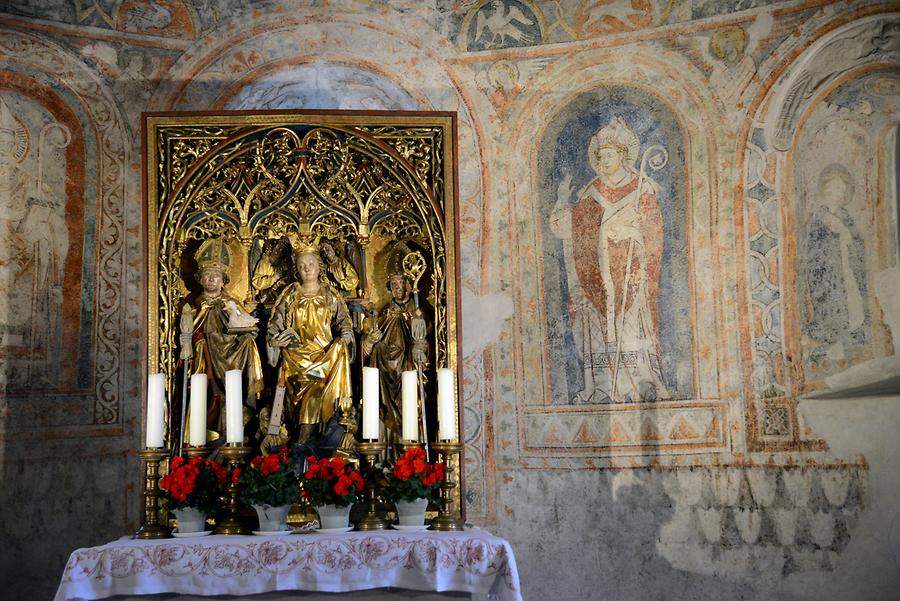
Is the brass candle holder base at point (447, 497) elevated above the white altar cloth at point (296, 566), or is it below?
above

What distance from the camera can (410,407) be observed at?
616 centimetres

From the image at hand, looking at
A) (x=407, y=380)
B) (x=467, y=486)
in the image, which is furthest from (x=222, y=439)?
(x=467, y=486)

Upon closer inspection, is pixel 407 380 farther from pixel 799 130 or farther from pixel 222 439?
pixel 799 130

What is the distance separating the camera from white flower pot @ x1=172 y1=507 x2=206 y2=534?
5.81 metres

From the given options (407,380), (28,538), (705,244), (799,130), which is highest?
(799,130)

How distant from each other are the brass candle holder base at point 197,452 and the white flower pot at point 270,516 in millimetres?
640

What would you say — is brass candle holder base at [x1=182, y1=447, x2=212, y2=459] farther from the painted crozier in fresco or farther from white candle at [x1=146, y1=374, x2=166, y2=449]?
the painted crozier in fresco

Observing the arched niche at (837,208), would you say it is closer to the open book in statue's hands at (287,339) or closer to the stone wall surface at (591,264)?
the stone wall surface at (591,264)

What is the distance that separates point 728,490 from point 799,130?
2684mm

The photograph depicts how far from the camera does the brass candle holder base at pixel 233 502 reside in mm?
5816

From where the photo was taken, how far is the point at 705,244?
23.9 ft

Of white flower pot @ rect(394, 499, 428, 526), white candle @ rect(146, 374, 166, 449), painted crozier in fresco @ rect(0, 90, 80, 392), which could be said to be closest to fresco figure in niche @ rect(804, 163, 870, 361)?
white flower pot @ rect(394, 499, 428, 526)

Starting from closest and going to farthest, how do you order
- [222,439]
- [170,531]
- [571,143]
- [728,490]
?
1. [170,531]
2. [222,439]
3. [728,490]
4. [571,143]

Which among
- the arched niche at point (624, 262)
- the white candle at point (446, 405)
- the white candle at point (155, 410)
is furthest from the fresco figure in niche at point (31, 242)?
the arched niche at point (624, 262)
